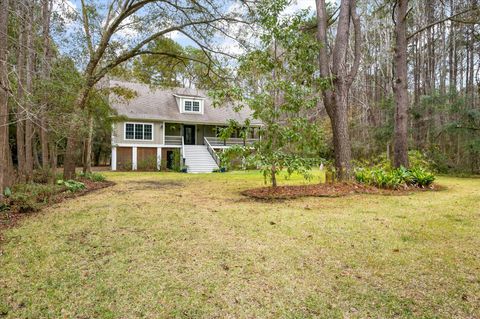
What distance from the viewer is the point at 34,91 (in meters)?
7.11

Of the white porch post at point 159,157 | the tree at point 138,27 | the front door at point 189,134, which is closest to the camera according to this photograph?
the tree at point 138,27

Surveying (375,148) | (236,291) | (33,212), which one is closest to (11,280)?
(236,291)

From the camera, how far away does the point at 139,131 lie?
21266mm

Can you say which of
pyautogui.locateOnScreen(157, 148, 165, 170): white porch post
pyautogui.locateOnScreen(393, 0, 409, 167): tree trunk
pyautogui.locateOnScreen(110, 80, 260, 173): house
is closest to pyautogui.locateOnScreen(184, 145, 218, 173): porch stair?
pyautogui.locateOnScreen(110, 80, 260, 173): house

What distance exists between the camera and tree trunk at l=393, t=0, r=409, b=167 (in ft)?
33.4

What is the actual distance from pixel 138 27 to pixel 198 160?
38.3 feet

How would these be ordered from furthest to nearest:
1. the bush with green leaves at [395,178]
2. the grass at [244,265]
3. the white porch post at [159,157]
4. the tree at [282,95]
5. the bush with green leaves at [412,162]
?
the white porch post at [159,157] → the bush with green leaves at [412,162] → the bush with green leaves at [395,178] → the tree at [282,95] → the grass at [244,265]

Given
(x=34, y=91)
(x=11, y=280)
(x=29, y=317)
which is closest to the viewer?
(x=29, y=317)

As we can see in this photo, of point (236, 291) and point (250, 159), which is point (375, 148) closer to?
point (250, 159)

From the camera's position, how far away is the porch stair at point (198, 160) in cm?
2052

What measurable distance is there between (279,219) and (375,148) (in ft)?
57.2

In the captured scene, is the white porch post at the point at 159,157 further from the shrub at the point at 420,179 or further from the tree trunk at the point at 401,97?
the shrub at the point at 420,179

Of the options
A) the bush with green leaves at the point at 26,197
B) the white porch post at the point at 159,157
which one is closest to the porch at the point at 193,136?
the white porch post at the point at 159,157

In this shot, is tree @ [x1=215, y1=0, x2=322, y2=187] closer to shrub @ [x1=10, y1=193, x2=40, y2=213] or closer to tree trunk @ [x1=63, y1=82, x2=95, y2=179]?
shrub @ [x1=10, y1=193, x2=40, y2=213]
